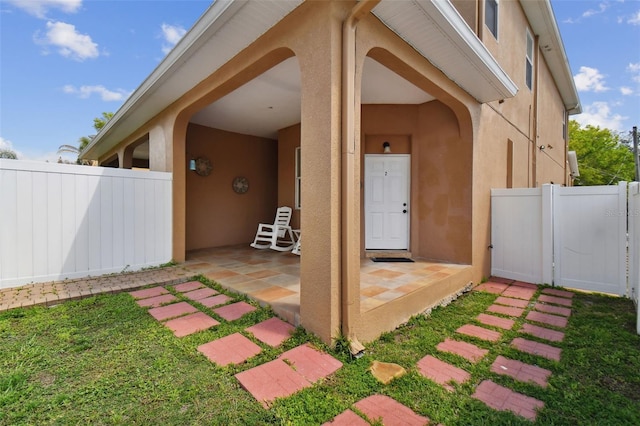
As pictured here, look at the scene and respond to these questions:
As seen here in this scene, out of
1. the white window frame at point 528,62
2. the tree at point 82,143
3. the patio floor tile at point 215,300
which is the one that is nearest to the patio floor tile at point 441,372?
the patio floor tile at point 215,300

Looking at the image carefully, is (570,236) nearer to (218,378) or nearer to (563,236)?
(563,236)

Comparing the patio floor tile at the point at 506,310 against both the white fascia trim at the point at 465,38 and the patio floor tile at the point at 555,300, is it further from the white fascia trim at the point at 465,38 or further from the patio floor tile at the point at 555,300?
the white fascia trim at the point at 465,38

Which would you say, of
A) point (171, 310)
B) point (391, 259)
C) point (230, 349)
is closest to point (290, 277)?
point (171, 310)

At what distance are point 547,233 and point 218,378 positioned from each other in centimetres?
503

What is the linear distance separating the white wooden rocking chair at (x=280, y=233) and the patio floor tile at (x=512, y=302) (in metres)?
4.11

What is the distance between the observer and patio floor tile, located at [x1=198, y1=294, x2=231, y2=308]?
325 centimetres

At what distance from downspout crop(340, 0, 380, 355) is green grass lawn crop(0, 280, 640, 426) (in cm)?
32

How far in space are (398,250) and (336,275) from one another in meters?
3.29

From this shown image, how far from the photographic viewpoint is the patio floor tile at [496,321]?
3004 mm

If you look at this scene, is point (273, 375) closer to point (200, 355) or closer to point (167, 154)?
point (200, 355)

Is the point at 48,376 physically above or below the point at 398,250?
below

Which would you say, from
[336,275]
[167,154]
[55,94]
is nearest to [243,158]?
[167,154]

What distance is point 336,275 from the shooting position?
238 cm

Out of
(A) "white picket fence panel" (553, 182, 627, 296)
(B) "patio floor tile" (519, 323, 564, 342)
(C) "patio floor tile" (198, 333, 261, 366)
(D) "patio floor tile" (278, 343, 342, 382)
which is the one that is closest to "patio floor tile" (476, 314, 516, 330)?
(B) "patio floor tile" (519, 323, 564, 342)
